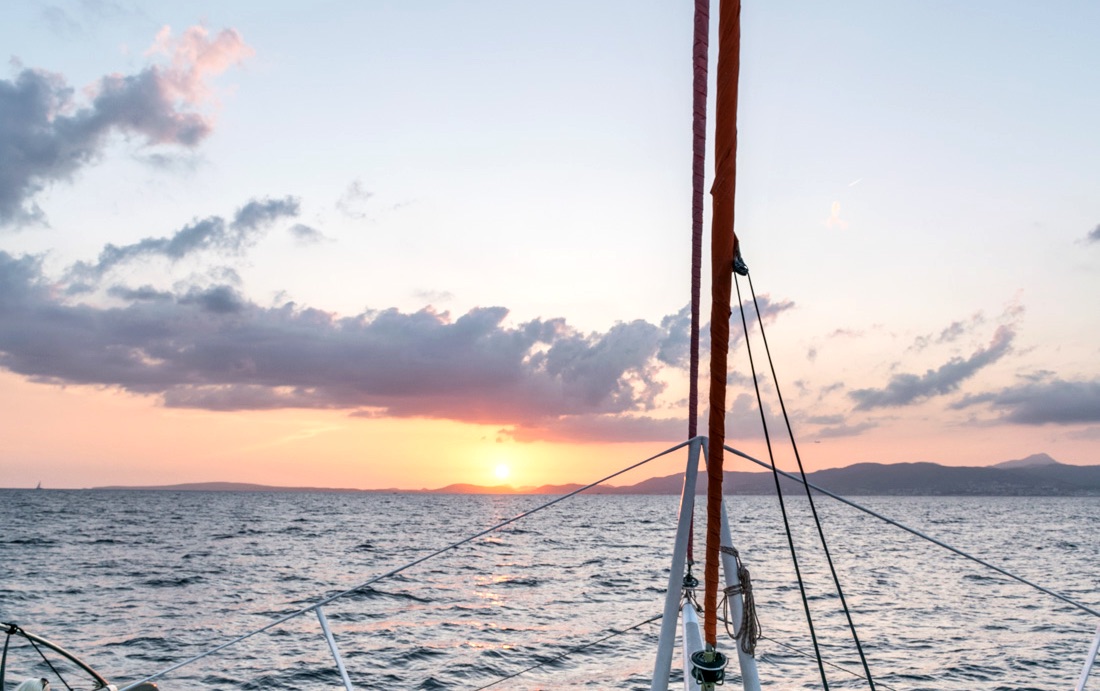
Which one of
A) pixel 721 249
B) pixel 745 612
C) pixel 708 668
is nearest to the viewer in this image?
pixel 721 249

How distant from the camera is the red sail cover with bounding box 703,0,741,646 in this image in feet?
14.6

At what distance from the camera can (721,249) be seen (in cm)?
475

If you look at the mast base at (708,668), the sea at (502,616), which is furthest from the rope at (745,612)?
the sea at (502,616)

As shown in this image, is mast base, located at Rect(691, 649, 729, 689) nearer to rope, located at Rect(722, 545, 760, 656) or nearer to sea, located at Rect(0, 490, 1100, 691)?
rope, located at Rect(722, 545, 760, 656)

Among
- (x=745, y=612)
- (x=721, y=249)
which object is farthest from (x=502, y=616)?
(x=721, y=249)

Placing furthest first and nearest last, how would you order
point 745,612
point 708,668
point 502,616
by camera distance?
point 502,616 → point 745,612 → point 708,668

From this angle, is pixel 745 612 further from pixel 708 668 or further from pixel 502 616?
pixel 502 616

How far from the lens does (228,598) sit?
3656 centimetres

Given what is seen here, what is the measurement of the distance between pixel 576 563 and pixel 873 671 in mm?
33227

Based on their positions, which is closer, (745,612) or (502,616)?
(745,612)

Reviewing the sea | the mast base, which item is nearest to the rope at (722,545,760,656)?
the mast base

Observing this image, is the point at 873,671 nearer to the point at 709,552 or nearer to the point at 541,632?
the point at 541,632

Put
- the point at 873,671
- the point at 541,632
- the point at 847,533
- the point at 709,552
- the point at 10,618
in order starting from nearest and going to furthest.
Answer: the point at 709,552, the point at 873,671, the point at 541,632, the point at 10,618, the point at 847,533

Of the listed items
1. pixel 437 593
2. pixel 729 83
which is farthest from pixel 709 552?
pixel 437 593
